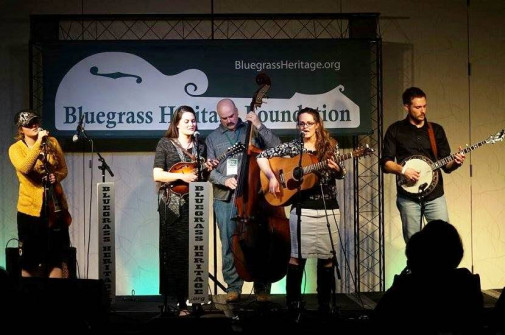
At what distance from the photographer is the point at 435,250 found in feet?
12.0

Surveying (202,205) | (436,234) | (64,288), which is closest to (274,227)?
(202,205)

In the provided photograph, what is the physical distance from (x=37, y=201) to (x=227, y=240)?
182 centimetres

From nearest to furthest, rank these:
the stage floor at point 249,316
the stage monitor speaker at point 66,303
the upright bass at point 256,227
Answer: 1. the stage monitor speaker at point 66,303
2. the stage floor at point 249,316
3. the upright bass at point 256,227

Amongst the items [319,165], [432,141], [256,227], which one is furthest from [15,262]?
[432,141]

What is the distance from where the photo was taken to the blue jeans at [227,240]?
7.78 meters

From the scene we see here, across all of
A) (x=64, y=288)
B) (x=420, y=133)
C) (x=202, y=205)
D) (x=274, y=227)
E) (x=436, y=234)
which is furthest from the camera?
(x=420, y=133)

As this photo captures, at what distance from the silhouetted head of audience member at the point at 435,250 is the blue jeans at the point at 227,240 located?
13.7 feet

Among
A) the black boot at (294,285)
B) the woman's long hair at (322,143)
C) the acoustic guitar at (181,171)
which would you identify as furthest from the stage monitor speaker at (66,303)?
the woman's long hair at (322,143)

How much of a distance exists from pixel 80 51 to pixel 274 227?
2831 mm

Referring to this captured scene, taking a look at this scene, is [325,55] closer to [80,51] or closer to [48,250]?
[80,51]

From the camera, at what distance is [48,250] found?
7203mm

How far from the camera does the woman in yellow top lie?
7.15 metres

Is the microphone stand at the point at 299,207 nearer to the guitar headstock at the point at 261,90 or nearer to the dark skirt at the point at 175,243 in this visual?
the guitar headstock at the point at 261,90

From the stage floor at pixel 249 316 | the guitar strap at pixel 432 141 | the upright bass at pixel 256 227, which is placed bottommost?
the stage floor at pixel 249 316
